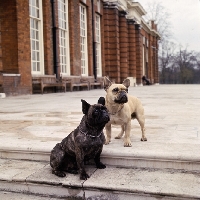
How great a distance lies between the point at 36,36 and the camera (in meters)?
17.2

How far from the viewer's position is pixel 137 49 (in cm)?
3747

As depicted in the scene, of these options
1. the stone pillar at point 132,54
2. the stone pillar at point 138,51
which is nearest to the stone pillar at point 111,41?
the stone pillar at point 132,54

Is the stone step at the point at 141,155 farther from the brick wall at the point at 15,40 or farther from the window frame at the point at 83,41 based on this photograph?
the window frame at the point at 83,41

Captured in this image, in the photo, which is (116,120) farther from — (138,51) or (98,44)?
(138,51)

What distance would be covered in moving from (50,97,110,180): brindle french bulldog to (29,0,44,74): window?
13.9 meters

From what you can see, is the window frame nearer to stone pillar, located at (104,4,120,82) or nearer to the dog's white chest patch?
stone pillar, located at (104,4,120,82)

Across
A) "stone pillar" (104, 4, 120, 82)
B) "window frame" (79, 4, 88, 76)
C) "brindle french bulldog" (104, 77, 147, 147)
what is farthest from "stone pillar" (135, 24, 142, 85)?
"brindle french bulldog" (104, 77, 147, 147)

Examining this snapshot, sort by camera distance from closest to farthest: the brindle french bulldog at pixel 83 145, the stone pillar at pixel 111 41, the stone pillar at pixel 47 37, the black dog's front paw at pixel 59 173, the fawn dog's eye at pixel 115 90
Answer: the brindle french bulldog at pixel 83 145 → the black dog's front paw at pixel 59 173 → the fawn dog's eye at pixel 115 90 → the stone pillar at pixel 47 37 → the stone pillar at pixel 111 41

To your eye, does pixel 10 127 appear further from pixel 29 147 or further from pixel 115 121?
pixel 115 121

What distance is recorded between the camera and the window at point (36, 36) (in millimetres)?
16750

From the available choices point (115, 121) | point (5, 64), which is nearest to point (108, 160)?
point (115, 121)

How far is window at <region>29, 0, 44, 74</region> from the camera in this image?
55.0 ft

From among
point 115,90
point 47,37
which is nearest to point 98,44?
point 47,37

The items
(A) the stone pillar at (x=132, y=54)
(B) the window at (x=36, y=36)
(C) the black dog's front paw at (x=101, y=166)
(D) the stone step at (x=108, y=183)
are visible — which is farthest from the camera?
(A) the stone pillar at (x=132, y=54)
